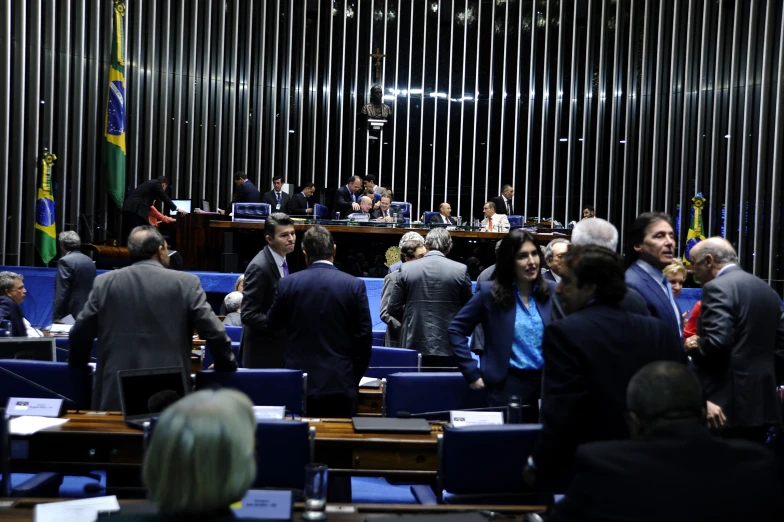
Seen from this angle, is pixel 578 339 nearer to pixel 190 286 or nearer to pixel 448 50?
pixel 190 286

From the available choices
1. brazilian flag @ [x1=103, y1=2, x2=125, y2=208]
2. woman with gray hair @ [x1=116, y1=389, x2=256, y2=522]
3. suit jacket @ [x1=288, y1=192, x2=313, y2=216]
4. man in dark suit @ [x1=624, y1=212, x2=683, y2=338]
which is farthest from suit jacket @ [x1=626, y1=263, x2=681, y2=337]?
brazilian flag @ [x1=103, y1=2, x2=125, y2=208]

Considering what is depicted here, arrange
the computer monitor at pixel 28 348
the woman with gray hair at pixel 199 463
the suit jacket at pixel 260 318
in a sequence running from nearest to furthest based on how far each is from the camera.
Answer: the woman with gray hair at pixel 199 463 < the computer monitor at pixel 28 348 < the suit jacket at pixel 260 318

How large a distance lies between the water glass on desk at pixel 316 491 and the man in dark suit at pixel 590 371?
0.62 m

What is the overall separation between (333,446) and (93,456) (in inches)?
34.0

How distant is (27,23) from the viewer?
1192 centimetres

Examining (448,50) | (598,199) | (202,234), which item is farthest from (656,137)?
(202,234)

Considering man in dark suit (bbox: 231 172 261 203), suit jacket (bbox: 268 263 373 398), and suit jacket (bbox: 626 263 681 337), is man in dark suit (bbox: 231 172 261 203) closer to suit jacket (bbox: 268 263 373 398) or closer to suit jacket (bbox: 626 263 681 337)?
suit jacket (bbox: 268 263 373 398)

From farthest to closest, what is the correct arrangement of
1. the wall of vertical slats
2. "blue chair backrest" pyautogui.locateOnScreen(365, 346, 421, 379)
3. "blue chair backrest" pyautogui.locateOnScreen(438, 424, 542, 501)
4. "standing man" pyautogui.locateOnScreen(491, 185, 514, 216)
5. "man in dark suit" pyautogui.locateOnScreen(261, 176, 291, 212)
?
"standing man" pyautogui.locateOnScreen(491, 185, 514, 216) < the wall of vertical slats < "man in dark suit" pyautogui.locateOnScreen(261, 176, 291, 212) < "blue chair backrest" pyautogui.locateOnScreen(365, 346, 421, 379) < "blue chair backrest" pyautogui.locateOnScreen(438, 424, 542, 501)

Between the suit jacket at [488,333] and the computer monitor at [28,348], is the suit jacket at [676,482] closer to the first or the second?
the suit jacket at [488,333]

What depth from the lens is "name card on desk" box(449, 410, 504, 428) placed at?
3.06 meters

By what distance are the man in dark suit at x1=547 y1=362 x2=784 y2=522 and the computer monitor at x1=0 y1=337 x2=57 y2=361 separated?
302 centimetres

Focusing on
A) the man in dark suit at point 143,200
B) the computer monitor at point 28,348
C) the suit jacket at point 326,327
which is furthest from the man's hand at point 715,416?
the man in dark suit at point 143,200

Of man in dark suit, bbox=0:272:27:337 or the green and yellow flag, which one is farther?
the green and yellow flag

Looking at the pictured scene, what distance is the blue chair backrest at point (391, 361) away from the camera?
4648 millimetres
